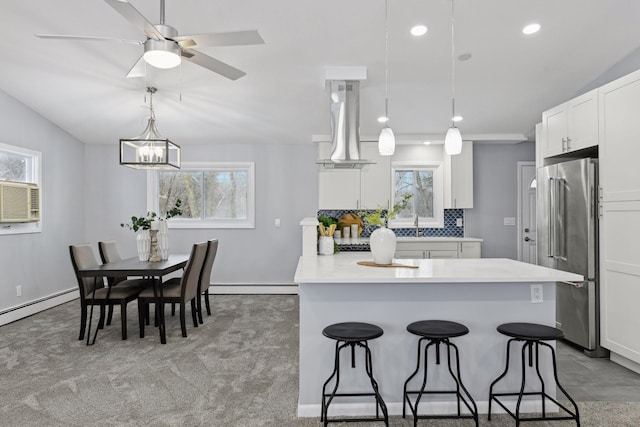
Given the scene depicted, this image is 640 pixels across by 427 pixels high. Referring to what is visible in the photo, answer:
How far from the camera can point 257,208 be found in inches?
245

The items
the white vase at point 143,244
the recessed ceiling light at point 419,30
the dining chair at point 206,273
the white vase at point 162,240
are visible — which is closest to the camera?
the recessed ceiling light at point 419,30

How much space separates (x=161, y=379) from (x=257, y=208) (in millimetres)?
3439

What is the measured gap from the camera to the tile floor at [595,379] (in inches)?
109

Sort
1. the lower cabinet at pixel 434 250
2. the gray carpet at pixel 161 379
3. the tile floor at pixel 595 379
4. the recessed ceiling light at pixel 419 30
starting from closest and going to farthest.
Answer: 1. the gray carpet at pixel 161 379
2. the tile floor at pixel 595 379
3. the recessed ceiling light at pixel 419 30
4. the lower cabinet at pixel 434 250

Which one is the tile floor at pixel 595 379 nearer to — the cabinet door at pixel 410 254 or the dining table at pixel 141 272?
the cabinet door at pixel 410 254

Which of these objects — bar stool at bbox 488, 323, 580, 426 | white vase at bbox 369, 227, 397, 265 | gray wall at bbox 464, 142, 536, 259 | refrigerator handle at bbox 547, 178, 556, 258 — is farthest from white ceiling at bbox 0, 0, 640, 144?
bar stool at bbox 488, 323, 580, 426

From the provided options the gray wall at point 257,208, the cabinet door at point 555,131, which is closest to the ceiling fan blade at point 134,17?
the cabinet door at point 555,131

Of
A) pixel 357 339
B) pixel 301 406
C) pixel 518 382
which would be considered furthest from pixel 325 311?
pixel 518 382

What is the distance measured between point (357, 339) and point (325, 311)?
422mm

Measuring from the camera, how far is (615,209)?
3301 millimetres

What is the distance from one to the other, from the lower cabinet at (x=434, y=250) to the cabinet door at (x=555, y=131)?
1.68 metres

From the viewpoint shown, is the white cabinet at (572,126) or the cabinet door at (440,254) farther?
the cabinet door at (440,254)

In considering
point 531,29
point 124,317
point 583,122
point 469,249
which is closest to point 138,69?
point 124,317

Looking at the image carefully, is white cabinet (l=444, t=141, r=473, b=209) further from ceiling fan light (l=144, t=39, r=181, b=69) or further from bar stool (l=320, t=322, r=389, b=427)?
ceiling fan light (l=144, t=39, r=181, b=69)
